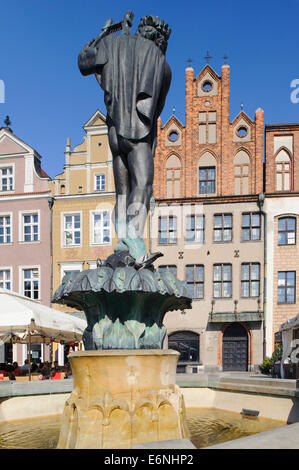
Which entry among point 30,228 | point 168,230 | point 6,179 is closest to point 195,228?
point 168,230

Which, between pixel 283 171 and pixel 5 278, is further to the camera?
pixel 5 278

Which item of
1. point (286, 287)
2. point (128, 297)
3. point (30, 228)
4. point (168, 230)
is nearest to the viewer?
point (128, 297)

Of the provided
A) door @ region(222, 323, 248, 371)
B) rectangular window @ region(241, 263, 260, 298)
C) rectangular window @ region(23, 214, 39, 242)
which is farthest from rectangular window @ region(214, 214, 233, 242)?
rectangular window @ region(23, 214, 39, 242)

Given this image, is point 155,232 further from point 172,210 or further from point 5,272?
point 5,272

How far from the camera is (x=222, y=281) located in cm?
2620

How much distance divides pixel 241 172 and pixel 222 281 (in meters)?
5.28

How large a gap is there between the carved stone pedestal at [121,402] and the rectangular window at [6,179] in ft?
79.1

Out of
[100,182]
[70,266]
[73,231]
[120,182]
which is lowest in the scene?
[70,266]

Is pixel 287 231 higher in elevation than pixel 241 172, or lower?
lower

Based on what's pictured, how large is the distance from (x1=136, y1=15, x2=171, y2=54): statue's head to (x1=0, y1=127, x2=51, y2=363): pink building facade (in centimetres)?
2147

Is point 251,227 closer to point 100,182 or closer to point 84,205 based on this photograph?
point 100,182

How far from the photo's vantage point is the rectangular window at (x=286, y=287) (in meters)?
25.6
